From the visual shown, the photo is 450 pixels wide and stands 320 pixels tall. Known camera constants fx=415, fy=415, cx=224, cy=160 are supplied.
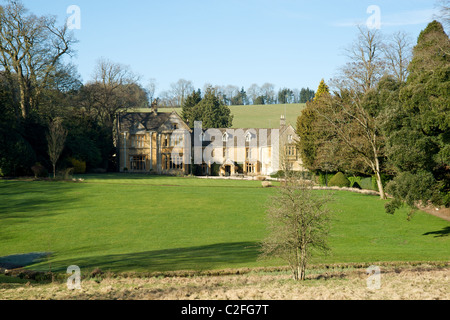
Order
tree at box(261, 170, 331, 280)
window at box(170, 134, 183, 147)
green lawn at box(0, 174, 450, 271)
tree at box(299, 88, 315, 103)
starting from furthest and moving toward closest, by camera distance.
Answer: tree at box(299, 88, 315, 103) < window at box(170, 134, 183, 147) < green lawn at box(0, 174, 450, 271) < tree at box(261, 170, 331, 280)

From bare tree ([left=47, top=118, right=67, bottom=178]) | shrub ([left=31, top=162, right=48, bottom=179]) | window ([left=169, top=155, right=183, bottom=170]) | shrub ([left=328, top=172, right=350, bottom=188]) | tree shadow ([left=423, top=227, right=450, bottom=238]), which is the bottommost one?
tree shadow ([left=423, top=227, right=450, bottom=238])

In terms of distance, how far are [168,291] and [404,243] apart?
16396 mm

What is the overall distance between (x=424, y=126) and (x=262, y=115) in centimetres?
9874

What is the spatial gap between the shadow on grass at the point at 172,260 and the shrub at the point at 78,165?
34.6m

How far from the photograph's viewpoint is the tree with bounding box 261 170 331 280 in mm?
13180

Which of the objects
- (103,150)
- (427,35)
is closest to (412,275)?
(427,35)

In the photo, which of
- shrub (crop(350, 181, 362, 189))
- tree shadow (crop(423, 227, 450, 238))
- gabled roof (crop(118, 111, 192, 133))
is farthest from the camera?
gabled roof (crop(118, 111, 192, 133))

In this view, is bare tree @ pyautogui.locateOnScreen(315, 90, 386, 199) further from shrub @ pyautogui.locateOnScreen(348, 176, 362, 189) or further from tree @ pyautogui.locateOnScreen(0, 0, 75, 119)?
tree @ pyautogui.locateOnScreen(0, 0, 75, 119)

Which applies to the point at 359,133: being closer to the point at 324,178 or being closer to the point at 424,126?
the point at 324,178

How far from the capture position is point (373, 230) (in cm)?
2547

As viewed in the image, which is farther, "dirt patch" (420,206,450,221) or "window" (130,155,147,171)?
"window" (130,155,147,171)

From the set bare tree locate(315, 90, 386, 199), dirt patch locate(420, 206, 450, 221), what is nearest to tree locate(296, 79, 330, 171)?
bare tree locate(315, 90, 386, 199)

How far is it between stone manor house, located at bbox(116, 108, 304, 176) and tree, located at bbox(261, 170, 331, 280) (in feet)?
151

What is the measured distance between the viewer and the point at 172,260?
17906 mm
